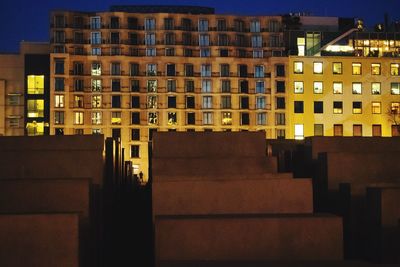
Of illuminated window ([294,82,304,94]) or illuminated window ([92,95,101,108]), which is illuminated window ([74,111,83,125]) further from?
illuminated window ([294,82,304,94])

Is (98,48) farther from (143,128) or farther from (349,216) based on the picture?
(349,216)

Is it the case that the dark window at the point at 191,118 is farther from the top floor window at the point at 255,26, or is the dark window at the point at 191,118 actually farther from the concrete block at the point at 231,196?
the concrete block at the point at 231,196

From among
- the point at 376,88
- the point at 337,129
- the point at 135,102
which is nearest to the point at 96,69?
the point at 135,102

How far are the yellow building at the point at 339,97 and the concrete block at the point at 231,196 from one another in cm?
5047

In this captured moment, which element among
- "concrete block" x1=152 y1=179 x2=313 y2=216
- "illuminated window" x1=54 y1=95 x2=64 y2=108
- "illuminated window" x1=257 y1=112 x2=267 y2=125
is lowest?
"concrete block" x1=152 y1=179 x2=313 y2=216

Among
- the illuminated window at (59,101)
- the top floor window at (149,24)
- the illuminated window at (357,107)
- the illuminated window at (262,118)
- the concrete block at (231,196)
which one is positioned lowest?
the concrete block at (231,196)

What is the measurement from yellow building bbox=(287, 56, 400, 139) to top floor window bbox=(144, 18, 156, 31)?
47.2 ft

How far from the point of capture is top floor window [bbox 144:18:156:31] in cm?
6675

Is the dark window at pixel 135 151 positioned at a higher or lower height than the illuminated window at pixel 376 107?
lower

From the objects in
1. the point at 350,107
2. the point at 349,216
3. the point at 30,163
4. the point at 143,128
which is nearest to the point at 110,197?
the point at 30,163

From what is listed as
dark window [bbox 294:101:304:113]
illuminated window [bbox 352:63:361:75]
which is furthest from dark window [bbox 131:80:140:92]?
illuminated window [bbox 352:63:361:75]

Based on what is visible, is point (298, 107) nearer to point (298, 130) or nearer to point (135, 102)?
point (298, 130)

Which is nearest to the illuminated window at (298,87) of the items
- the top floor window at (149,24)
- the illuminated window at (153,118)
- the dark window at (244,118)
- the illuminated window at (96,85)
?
the dark window at (244,118)

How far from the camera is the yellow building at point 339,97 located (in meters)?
65.8
